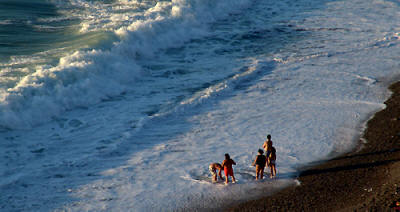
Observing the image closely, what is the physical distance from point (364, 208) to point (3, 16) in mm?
23337

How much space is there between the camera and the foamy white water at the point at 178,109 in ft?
35.7

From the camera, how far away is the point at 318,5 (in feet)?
110

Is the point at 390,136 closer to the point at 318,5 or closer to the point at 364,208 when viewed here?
the point at 364,208

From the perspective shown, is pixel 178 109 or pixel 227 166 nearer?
pixel 227 166

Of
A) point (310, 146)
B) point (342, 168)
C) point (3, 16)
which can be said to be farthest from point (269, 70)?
point (3, 16)

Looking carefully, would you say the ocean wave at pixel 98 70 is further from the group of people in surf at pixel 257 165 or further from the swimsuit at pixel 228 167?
the swimsuit at pixel 228 167

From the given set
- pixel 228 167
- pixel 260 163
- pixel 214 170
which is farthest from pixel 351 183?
pixel 214 170

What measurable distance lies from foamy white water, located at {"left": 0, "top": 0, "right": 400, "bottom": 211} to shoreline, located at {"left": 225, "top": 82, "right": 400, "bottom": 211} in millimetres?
418

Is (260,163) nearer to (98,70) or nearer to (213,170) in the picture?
(213,170)

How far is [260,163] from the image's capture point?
35.6 feet

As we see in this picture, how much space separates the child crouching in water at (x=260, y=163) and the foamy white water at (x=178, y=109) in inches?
11.8

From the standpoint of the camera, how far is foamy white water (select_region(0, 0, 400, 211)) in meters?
10.9

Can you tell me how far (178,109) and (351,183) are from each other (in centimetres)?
687

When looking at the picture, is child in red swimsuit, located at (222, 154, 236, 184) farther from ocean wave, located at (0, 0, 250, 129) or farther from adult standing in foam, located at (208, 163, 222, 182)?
ocean wave, located at (0, 0, 250, 129)
